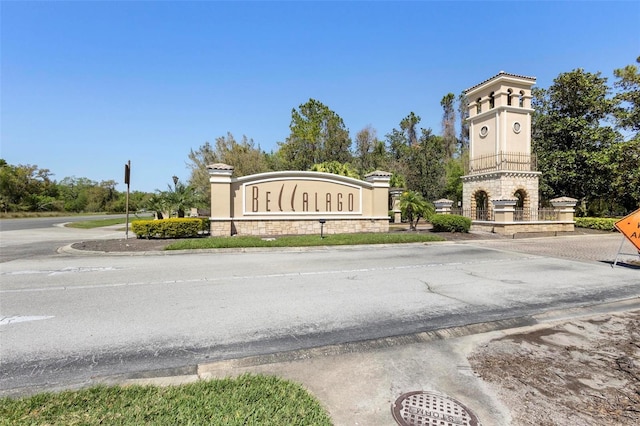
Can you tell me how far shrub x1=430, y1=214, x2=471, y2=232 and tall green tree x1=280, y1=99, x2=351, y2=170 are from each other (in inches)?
644

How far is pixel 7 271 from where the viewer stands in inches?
324

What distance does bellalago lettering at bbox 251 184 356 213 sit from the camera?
16297mm

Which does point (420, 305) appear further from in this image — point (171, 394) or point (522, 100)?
point (522, 100)

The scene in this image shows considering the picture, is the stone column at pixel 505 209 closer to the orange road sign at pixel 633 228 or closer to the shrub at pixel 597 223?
the shrub at pixel 597 223

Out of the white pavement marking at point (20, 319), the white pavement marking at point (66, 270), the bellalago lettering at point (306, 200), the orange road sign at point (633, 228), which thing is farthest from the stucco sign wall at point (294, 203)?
the white pavement marking at point (20, 319)

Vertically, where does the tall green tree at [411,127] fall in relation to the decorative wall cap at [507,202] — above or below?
above

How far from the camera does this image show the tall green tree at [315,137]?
31.9 m

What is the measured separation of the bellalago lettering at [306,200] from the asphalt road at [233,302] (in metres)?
6.24

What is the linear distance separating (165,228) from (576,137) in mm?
27903

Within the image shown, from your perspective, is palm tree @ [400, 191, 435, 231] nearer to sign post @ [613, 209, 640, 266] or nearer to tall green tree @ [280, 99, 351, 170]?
sign post @ [613, 209, 640, 266]

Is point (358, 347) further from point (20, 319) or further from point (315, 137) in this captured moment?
point (315, 137)

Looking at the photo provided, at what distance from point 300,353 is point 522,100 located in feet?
79.9

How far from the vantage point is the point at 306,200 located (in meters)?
17.0

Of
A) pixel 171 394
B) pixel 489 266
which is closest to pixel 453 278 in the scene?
pixel 489 266
